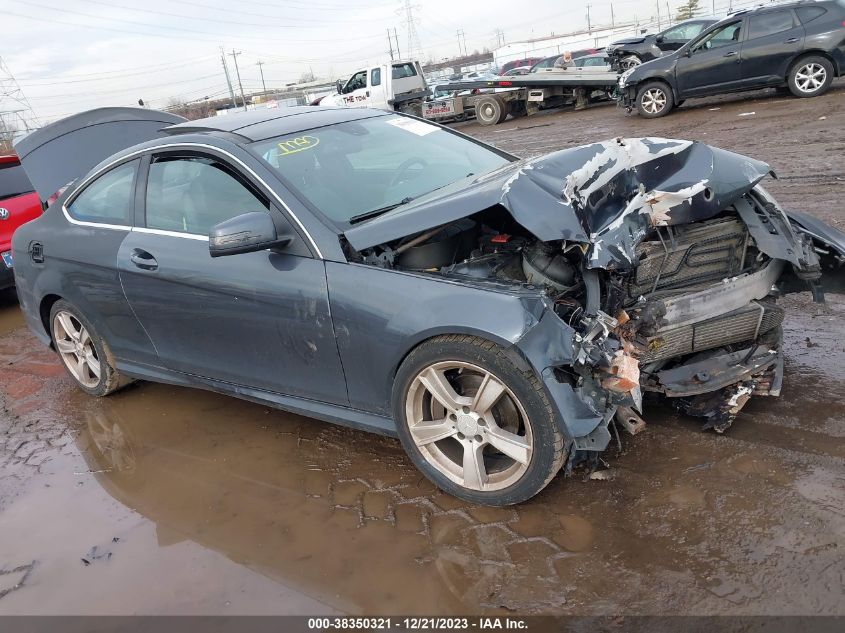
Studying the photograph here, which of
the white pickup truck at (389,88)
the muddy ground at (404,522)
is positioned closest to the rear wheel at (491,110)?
the white pickup truck at (389,88)

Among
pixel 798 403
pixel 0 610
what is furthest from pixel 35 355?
pixel 798 403

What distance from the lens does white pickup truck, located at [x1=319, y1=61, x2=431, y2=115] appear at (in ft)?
73.8

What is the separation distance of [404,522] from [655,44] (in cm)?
1810

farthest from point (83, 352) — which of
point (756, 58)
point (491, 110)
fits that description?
point (491, 110)

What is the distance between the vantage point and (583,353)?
266 centimetres

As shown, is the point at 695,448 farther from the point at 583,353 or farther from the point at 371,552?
the point at 371,552

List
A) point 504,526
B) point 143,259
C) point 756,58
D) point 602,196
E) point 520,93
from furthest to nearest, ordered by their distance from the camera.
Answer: point 520,93 → point 756,58 → point 143,259 → point 602,196 → point 504,526

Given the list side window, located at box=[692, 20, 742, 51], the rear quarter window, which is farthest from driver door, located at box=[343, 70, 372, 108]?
the rear quarter window

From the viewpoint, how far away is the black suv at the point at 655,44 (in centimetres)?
1769

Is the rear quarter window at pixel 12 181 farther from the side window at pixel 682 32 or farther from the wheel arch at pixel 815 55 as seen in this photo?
the side window at pixel 682 32

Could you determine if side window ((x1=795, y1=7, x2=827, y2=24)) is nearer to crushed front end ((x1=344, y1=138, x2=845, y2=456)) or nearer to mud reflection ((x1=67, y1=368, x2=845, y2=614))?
crushed front end ((x1=344, y1=138, x2=845, y2=456))

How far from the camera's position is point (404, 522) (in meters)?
3.00

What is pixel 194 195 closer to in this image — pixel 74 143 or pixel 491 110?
pixel 74 143

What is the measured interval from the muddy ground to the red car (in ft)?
11.8
